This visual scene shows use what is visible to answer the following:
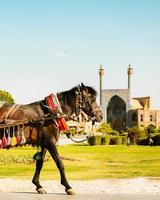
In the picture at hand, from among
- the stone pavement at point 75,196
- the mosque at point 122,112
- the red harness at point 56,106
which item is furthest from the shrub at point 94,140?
the mosque at point 122,112

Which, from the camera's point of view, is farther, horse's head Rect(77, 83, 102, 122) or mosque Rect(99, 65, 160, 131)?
mosque Rect(99, 65, 160, 131)

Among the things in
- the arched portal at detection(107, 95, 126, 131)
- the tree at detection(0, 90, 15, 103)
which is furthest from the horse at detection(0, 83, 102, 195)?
the arched portal at detection(107, 95, 126, 131)

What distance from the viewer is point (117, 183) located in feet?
44.8

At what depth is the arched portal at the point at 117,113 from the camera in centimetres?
14562

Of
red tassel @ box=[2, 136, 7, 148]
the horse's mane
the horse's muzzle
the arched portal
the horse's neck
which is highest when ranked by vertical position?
the arched portal

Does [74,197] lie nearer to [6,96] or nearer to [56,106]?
[56,106]

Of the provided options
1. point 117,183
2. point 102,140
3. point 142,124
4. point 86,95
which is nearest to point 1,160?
point 117,183

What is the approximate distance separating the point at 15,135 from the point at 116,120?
448 ft

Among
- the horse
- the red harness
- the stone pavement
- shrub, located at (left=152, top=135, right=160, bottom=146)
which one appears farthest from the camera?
shrub, located at (left=152, top=135, right=160, bottom=146)

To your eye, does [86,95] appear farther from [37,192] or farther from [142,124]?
[142,124]

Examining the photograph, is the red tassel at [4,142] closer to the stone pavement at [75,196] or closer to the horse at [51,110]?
the horse at [51,110]

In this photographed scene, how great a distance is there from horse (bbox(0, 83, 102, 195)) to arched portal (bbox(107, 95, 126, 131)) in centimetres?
13269

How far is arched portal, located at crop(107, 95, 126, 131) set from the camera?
145625 millimetres

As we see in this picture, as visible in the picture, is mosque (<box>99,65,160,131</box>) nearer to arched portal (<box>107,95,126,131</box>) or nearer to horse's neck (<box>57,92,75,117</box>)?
arched portal (<box>107,95,126,131</box>)
